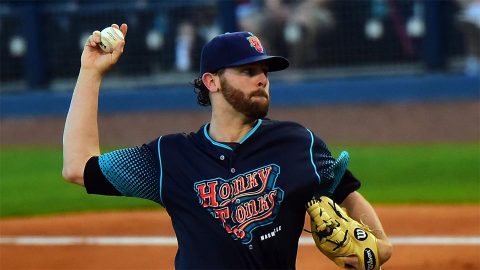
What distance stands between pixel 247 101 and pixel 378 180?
6.56m

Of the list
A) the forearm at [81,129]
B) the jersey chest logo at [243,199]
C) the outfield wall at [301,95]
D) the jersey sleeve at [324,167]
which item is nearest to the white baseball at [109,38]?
the forearm at [81,129]

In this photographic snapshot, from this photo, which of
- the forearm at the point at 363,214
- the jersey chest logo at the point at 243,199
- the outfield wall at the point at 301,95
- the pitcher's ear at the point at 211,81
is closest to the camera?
the jersey chest logo at the point at 243,199

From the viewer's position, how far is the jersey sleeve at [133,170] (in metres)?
3.64

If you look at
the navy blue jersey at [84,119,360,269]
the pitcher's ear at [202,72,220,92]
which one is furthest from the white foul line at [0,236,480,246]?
the pitcher's ear at [202,72,220,92]

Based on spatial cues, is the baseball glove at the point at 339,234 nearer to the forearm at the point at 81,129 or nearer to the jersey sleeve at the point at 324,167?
the jersey sleeve at the point at 324,167

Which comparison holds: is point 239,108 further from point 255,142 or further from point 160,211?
point 160,211

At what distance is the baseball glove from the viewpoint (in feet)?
11.9

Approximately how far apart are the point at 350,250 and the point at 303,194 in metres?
0.32

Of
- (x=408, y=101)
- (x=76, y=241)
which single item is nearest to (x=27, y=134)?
(x=408, y=101)

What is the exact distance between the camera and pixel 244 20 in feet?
45.6

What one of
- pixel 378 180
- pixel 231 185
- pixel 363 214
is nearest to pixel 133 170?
pixel 231 185

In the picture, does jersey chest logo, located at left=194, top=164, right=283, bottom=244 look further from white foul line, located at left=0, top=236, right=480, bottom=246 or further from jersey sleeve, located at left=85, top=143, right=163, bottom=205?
white foul line, located at left=0, top=236, right=480, bottom=246

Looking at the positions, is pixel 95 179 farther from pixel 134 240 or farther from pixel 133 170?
pixel 134 240

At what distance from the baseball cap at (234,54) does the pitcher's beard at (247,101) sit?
82 mm
